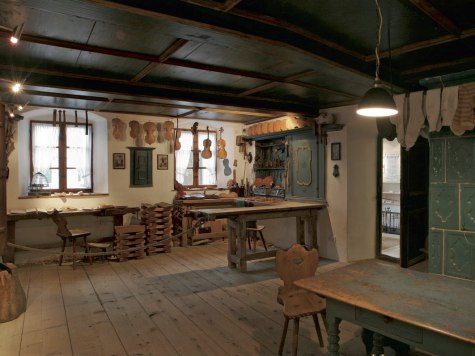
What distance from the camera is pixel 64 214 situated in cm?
630

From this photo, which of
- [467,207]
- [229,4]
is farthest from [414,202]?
[229,4]

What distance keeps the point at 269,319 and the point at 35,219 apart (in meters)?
4.79

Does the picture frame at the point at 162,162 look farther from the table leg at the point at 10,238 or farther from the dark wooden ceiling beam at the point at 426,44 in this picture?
the dark wooden ceiling beam at the point at 426,44

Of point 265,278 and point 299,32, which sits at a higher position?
point 299,32

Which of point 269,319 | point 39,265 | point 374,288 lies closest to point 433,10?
point 374,288

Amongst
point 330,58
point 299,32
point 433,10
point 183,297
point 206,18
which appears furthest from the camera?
point 183,297

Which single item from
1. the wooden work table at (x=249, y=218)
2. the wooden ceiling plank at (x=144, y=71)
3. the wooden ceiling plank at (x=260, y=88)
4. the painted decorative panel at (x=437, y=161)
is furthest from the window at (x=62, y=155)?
the painted decorative panel at (x=437, y=161)

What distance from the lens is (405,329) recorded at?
6.13 ft

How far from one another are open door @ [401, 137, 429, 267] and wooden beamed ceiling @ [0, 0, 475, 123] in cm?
102

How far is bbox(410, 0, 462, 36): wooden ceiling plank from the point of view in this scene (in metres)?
2.54

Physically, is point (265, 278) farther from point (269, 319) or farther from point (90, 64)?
point (90, 64)

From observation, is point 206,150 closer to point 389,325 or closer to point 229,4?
point 229,4

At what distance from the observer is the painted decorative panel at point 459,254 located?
363 cm

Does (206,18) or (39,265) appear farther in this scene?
(39,265)
